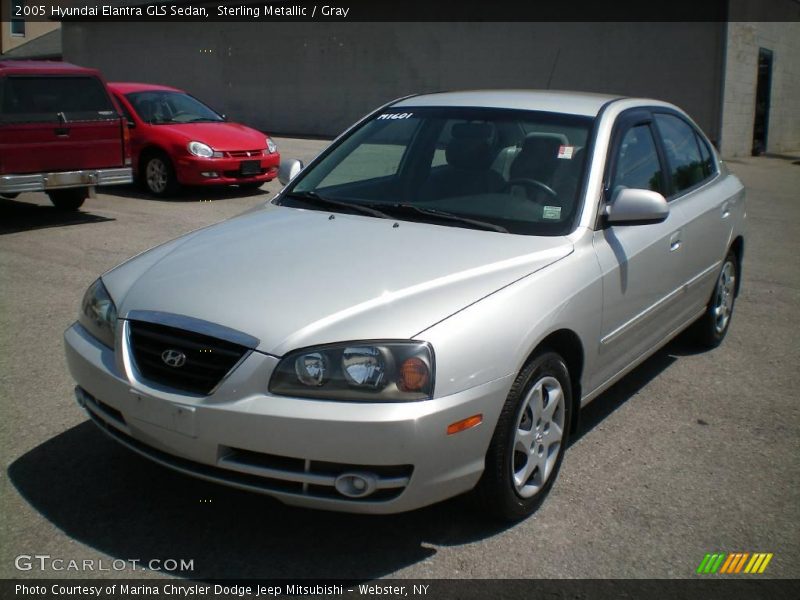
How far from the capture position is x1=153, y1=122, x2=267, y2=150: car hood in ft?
40.0

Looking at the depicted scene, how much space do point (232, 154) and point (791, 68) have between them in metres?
20.1

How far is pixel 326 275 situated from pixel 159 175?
959 cm

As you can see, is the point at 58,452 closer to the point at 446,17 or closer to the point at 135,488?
the point at 135,488

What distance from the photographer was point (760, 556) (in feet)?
11.3

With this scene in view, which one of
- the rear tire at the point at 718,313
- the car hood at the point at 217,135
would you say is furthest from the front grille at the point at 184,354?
the car hood at the point at 217,135

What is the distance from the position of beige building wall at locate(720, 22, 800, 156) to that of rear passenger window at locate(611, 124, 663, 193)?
17316 mm

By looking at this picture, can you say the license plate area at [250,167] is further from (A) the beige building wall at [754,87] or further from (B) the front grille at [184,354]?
(A) the beige building wall at [754,87]

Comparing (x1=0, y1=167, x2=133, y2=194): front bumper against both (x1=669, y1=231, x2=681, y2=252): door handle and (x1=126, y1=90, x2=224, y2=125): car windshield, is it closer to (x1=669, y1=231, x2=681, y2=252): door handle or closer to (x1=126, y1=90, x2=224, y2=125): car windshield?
(x1=126, y1=90, x2=224, y2=125): car windshield

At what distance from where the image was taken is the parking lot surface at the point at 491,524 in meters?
3.31

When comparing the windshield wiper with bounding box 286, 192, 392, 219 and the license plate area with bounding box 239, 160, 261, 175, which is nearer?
the windshield wiper with bounding box 286, 192, 392, 219

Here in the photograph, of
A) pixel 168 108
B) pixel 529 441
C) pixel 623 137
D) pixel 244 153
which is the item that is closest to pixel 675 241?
pixel 623 137

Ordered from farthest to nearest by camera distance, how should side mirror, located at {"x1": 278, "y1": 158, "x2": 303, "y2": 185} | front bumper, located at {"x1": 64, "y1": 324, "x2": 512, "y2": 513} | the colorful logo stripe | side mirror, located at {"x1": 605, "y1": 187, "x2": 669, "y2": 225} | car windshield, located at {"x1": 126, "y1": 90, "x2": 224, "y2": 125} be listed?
car windshield, located at {"x1": 126, "y1": 90, "x2": 224, "y2": 125} → side mirror, located at {"x1": 278, "y1": 158, "x2": 303, "y2": 185} → side mirror, located at {"x1": 605, "y1": 187, "x2": 669, "y2": 225} → the colorful logo stripe → front bumper, located at {"x1": 64, "y1": 324, "x2": 512, "y2": 513}

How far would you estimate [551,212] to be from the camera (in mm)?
4133

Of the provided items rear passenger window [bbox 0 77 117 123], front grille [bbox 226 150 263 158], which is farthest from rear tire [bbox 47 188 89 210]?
front grille [bbox 226 150 263 158]
